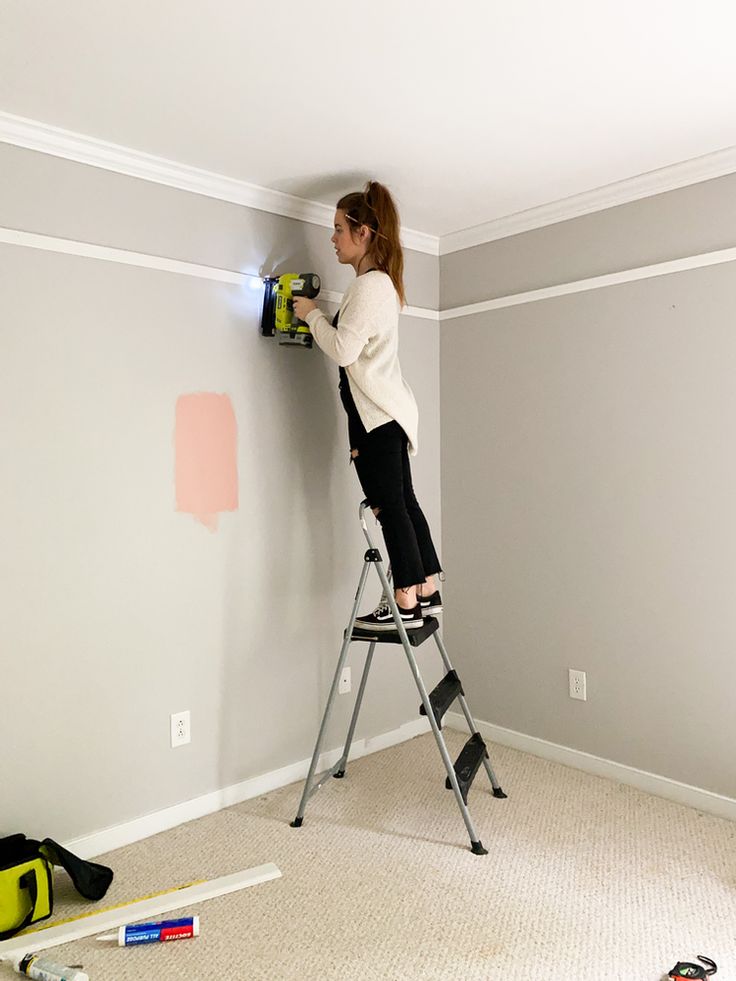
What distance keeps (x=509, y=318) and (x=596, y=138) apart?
92 cm

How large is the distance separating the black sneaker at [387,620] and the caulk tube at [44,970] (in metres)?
1.29

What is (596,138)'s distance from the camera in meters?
2.61

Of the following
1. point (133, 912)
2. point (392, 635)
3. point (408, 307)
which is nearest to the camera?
point (133, 912)

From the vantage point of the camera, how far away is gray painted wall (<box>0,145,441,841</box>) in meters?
2.45

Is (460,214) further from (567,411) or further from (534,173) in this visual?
(567,411)

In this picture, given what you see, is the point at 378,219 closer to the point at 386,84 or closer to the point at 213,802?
the point at 386,84

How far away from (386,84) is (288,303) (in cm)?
91

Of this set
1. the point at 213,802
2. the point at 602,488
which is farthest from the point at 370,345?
the point at 213,802

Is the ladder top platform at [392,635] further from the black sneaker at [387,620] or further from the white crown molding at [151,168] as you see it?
the white crown molding at [151,168]

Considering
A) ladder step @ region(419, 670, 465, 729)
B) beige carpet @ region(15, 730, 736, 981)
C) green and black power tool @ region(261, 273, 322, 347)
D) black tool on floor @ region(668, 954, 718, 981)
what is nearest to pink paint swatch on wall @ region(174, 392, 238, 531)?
green and black power tool @ region(261, 273, 322, 347)

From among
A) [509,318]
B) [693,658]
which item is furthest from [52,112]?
[693,658]

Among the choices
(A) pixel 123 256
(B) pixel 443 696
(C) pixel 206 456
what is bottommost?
(B) pixel 443 696

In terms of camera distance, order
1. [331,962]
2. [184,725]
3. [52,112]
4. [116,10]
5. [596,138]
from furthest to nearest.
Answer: [184,725], [596,138], [52,112], [331,962], [116,10]

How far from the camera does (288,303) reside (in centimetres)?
293
